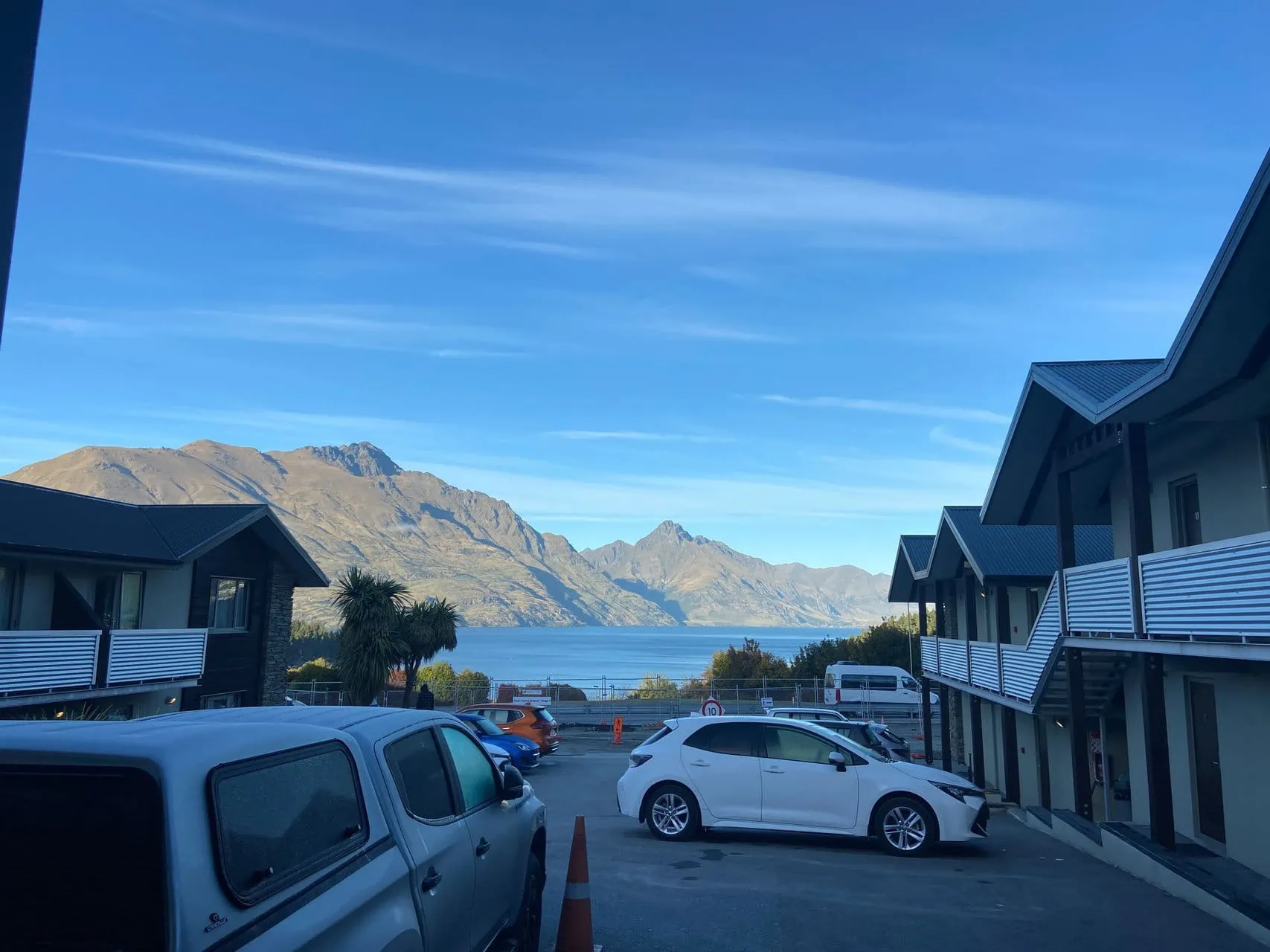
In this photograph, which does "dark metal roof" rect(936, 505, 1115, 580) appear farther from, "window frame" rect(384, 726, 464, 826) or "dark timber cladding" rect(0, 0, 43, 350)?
"dark timber cladding" rect(0, 0, 43, 350)

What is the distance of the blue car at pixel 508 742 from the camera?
2562 cm

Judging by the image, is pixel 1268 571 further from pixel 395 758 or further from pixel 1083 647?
pixel 395 758

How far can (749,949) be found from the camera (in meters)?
7.96

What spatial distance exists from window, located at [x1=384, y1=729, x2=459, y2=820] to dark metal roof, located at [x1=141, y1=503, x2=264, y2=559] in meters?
19.7

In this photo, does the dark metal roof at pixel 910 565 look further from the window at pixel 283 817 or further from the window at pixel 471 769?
the window at pixel 283 817

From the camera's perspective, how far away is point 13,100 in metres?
4.91

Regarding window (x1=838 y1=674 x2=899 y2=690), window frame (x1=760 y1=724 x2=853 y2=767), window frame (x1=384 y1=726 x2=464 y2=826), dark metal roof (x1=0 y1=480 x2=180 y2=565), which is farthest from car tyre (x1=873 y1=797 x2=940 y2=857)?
window (x1=838 y1=674 x2=899 y2=690)

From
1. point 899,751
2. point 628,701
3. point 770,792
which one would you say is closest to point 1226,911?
point 770,792

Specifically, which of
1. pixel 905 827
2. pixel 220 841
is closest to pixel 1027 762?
pixel 905 827

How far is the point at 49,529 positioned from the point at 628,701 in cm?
3355

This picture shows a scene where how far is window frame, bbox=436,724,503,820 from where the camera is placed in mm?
5699

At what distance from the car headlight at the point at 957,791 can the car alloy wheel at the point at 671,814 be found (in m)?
3.10

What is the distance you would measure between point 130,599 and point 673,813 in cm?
1613

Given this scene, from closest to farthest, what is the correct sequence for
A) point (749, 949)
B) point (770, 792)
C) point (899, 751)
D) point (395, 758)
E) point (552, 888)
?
point (395, 758)
point (749, 949)
point (552, 888)
point (770, 792)
point (899, 751)
